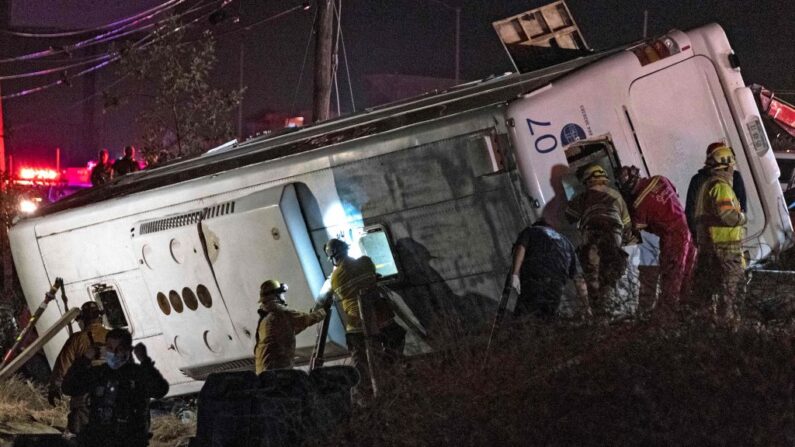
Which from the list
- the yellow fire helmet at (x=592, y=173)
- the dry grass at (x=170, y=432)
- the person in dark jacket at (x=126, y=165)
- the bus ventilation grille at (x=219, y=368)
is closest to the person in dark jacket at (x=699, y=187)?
the yellow fire helmet at (x=592, y=173)

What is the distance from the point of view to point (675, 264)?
662 cm

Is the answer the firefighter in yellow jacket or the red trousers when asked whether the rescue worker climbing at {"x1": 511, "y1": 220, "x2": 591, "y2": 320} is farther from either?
the firefighter in yellow jacket

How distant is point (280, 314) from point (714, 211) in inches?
131

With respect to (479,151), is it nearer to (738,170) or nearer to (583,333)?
(738,170)

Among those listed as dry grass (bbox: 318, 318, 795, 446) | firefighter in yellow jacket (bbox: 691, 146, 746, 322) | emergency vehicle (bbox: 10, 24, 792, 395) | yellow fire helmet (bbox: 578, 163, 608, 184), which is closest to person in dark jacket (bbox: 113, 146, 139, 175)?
emergency vehicle (bbox: 10, 24, 792, 395)

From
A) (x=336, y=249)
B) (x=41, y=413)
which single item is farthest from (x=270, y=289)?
(x=41, y=413)

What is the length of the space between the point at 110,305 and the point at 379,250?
329cm

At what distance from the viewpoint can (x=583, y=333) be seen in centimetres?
554

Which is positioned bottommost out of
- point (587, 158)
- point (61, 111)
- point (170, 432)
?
point (170, 432)

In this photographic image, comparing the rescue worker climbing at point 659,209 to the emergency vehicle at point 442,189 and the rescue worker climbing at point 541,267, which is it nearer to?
the emergency vehicle at point 442,189

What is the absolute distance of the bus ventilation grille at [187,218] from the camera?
893cm

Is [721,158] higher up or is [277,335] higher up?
[721,158]

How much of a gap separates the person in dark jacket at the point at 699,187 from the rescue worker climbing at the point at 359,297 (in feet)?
7.76

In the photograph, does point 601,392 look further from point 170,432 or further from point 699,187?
point 170,432
